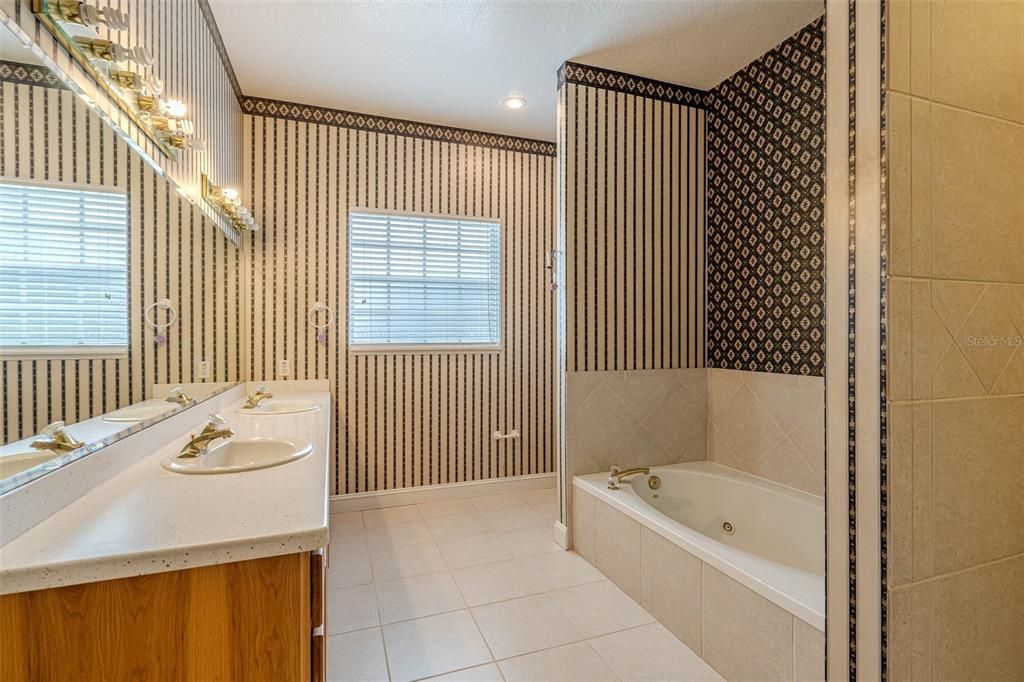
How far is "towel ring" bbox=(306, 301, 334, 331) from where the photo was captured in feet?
11.0

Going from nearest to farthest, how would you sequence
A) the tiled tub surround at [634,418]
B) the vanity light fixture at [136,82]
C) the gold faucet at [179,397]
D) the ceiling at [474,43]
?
the vanity light fixture at [136,82], the gold faucet at [179,397], the ceiling at [474,43], the tiled tub surround at [634,418]

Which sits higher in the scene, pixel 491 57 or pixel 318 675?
pixel 491 57

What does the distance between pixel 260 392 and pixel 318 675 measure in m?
2.11

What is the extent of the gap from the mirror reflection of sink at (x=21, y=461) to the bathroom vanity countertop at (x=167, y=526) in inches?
4.8

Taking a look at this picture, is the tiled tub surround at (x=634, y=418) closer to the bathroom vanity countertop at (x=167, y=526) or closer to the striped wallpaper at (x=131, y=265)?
the bathroom vanity countertop at (x=167, y=526)

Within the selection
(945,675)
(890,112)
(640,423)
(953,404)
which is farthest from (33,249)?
(640,423)

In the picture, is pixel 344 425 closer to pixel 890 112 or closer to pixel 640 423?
pixel 640 423

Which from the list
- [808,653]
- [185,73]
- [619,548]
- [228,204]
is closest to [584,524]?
[619,548]

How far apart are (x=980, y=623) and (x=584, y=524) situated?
73.8 inches

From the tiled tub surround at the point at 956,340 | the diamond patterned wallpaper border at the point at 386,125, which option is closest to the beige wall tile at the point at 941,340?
the tiled tub surround at the point at 956,340

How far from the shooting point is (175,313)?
72.6 inches

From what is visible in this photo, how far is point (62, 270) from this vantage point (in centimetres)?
110

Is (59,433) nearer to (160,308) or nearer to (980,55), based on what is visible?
(160,308)

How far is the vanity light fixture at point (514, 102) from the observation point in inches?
127
